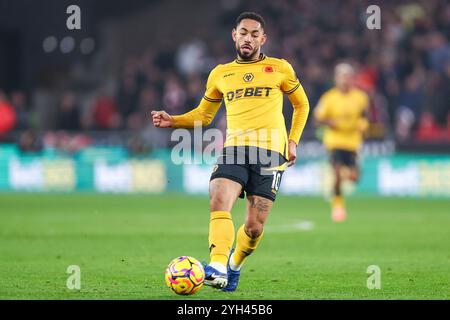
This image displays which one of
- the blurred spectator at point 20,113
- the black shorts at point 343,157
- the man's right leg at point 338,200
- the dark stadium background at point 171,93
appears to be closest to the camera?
the man's right leg at point 338,200

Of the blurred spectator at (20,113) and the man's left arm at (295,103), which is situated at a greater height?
the blurred spectator at (20,113)

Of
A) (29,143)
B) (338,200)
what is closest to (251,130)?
(338,200)

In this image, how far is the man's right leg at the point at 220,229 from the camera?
8.62 m

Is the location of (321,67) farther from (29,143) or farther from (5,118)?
(5,118)

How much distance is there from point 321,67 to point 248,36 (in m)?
16.1

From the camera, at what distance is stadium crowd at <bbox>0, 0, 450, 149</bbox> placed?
23.0 m

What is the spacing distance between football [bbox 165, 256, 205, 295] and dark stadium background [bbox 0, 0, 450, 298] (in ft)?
29.2

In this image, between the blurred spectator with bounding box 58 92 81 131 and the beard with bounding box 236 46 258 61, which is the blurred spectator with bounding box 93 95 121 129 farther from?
the beard with bounding box 236 46 258 61

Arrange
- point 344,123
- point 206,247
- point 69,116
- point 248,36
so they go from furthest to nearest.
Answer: point 69,116 → point 344,123 → point 206,247 → point 248,36

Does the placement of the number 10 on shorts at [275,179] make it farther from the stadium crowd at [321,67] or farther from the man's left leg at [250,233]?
the stadium crowd at [321,67]

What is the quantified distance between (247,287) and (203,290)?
1.39 feet

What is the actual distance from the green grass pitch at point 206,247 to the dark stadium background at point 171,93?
0.88 feet

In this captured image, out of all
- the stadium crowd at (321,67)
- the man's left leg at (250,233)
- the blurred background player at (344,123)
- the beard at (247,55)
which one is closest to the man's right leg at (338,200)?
the blurred background player at (344,123)

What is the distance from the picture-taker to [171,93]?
24547 mm
